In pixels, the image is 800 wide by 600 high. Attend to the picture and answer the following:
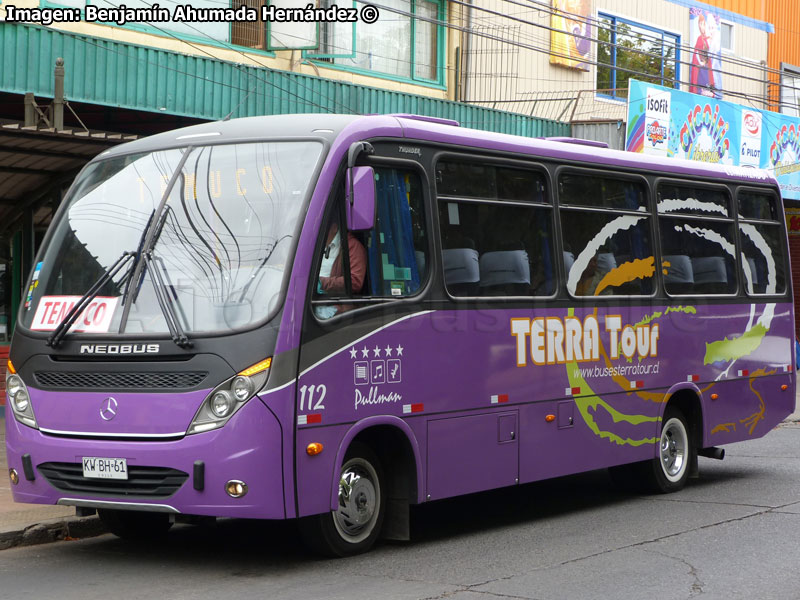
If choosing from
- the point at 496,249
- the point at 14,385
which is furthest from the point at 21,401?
the point at 496,249

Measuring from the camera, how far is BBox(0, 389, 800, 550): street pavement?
29.7ft

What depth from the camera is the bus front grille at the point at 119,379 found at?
7.85 meters

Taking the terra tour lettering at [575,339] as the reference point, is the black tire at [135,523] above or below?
below

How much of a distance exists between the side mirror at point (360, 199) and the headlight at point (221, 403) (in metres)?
1.37

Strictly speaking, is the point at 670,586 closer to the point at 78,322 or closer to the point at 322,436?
the point at 322,436

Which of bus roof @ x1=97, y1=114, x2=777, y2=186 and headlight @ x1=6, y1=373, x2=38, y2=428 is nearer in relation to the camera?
headlight @ x1=6, y1=373, x2=38, y2=428

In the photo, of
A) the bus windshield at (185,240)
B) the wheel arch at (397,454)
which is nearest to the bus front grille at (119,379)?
the bus windshield at (185,240)

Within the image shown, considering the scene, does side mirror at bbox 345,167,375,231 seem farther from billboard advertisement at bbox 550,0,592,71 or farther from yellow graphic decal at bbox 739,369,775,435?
billboard advertisement at bbox 550,0,592,71

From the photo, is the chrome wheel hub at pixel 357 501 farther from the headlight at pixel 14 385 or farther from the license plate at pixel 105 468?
the headlight at pixel 14 385

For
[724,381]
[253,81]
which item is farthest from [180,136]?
[253,81]

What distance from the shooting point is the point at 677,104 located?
23656 millimetres

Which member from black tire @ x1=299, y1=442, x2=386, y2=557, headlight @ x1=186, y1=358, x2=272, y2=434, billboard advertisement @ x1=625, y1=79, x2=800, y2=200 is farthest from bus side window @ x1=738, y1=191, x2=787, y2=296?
billboard advertisement @ x1=625, y1=79, x2=800, y2=200

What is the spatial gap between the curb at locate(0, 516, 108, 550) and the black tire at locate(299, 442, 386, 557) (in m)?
2.06

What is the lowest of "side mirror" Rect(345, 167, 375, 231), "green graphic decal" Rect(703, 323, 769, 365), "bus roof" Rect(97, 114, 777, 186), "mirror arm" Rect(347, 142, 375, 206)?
"green graphic decal" Rect(703, 323, 769, 365)
